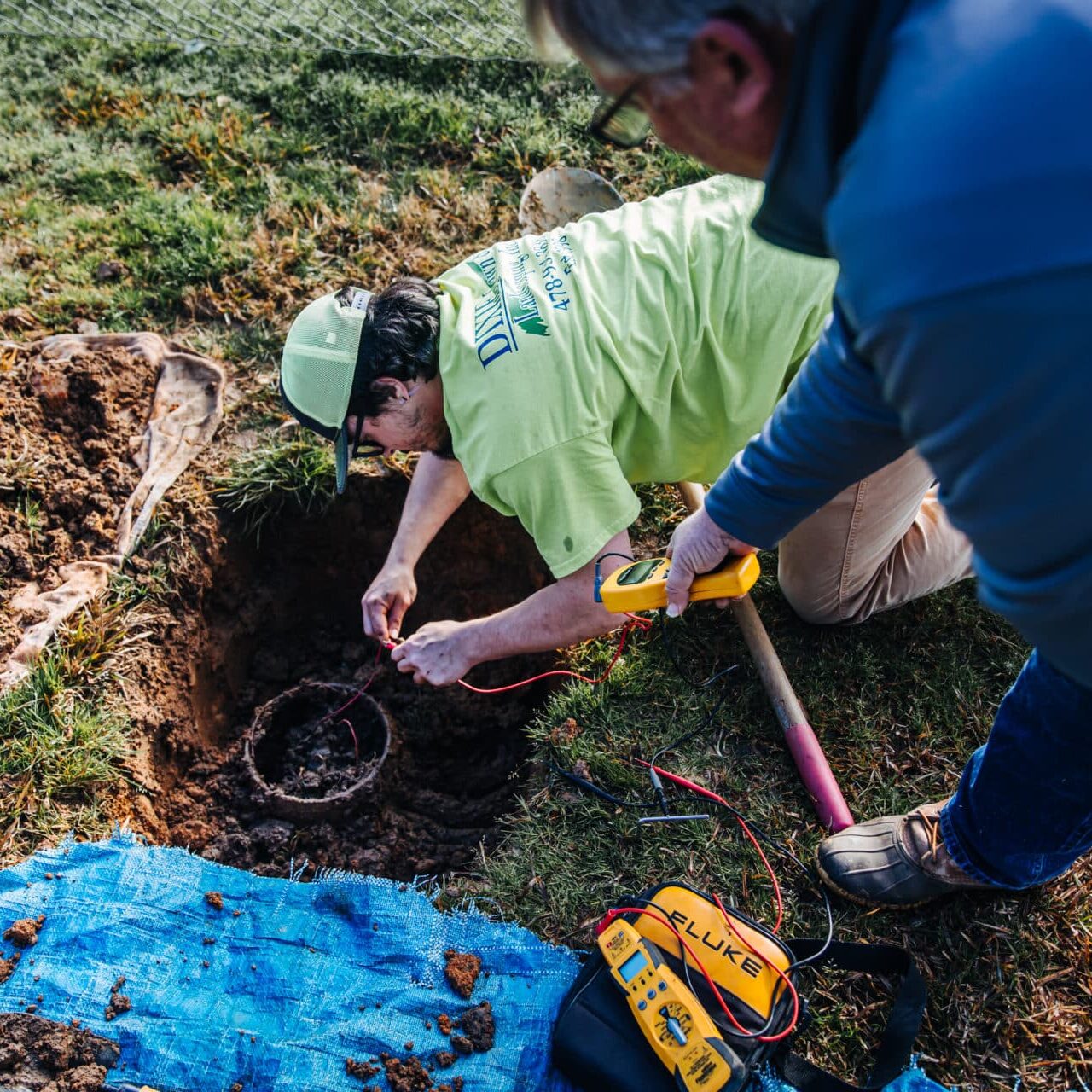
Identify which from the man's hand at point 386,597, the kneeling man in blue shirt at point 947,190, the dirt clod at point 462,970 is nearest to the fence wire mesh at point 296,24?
the man's hand at point 386,597

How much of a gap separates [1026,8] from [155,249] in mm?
3995

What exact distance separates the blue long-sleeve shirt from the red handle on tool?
1368 millimetres

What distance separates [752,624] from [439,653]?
96cm

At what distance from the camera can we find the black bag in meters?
2.00

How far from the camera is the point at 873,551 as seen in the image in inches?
103

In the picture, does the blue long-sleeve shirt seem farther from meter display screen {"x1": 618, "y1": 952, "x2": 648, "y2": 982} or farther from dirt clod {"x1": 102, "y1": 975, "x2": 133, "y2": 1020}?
dirt clod {"x1": 102, "y1": 975, "x2": 133, "y2": 1020}

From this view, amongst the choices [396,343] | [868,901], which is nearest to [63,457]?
[396,343]

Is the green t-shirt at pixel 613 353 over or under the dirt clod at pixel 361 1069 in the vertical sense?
over

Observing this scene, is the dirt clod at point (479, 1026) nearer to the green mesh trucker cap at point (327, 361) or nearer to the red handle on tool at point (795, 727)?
the red handle on tool at point (795, 727)

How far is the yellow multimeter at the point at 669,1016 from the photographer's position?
75.8 inches

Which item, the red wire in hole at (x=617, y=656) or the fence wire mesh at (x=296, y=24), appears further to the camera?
the fence wire mesh at (x=296, y=24)

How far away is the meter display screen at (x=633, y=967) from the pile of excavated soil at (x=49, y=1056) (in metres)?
1.24

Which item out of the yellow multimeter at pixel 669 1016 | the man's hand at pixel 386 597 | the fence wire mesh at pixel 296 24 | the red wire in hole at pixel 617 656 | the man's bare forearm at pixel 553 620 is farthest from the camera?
the fence wire mesh at pixel 296 24

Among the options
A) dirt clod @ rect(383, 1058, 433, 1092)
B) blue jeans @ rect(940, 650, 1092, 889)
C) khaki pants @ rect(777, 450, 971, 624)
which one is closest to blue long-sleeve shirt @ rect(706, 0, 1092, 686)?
blue jeans @ rect(940, 650, 1092, 889)
